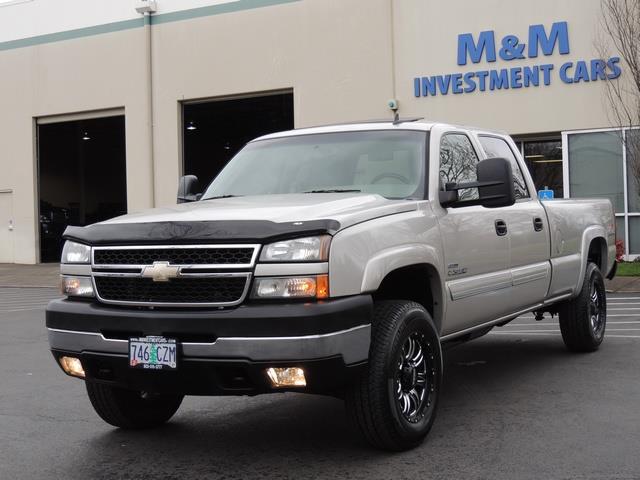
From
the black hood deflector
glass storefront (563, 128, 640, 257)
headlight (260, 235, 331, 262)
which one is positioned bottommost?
headlight (260, 235, 331, 262)

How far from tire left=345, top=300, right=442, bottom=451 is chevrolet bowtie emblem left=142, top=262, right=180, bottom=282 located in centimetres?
114

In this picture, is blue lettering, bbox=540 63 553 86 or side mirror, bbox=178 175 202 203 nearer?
side mirror, bbox=178 175 202 203

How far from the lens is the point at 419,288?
540cm

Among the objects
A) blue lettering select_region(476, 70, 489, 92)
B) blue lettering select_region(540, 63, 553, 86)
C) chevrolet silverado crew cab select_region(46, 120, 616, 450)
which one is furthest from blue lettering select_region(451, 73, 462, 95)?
chevrolet silverado crew cab select_region(46, 120, 616, 450)

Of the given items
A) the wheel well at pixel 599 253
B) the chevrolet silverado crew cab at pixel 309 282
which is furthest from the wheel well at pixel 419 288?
the wheel well at pixel 599 253

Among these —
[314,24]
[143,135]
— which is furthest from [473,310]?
[143,135]

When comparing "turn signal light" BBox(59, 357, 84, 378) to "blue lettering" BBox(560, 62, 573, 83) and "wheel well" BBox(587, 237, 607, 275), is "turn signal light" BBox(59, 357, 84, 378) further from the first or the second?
"blue lettering" BBox(560, 62, 573, 83)

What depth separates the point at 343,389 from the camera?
14.9 feet

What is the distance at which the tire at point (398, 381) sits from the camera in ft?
14.8

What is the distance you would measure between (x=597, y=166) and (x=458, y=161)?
14076 millimetres

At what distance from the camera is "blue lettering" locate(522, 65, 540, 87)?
1923 cm

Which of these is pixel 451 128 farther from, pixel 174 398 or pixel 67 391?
pixel 67 391

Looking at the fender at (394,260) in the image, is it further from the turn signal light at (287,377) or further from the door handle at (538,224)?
the door handle at (538,224)

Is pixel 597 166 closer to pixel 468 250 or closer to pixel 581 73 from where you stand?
pixel 581 73
